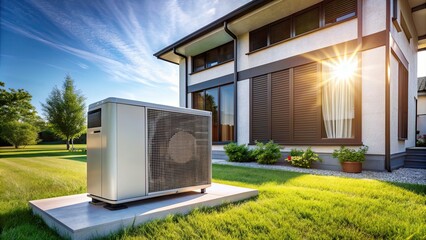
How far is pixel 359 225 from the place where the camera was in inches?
78.2

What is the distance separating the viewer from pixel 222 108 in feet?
30.9

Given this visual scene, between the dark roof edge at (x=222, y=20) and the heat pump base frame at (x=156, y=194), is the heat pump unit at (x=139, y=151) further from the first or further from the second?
the dark roof edge at (x=222, y=20)

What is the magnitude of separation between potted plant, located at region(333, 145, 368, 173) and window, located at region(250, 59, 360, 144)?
1.07 feet

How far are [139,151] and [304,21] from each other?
6685 mm

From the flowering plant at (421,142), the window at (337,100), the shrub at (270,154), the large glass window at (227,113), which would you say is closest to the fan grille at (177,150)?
the shrub at (270,154)

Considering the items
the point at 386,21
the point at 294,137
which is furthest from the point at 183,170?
the point at 386,21

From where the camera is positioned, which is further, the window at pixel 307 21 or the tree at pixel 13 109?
the window at pixel 307 21

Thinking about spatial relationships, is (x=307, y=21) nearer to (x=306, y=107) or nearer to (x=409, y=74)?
(x=306, y=107)

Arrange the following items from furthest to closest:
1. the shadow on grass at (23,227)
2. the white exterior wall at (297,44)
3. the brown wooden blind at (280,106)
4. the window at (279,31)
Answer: the window at (279,31)
the brown wooden blind at (280,106)
the white exterior wall at (297,44)
the shadow on grass at (23,227)

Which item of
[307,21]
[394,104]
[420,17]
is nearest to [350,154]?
[394,104]

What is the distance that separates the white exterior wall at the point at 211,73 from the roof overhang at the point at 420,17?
18.9 ft

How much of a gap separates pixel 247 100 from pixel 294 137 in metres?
2.14

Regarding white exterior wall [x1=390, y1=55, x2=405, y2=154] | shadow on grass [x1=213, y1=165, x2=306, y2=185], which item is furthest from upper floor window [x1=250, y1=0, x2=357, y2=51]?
shadow on grass [x1=213, y1=165, x2=306, y2=185]

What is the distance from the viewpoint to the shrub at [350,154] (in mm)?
5449
